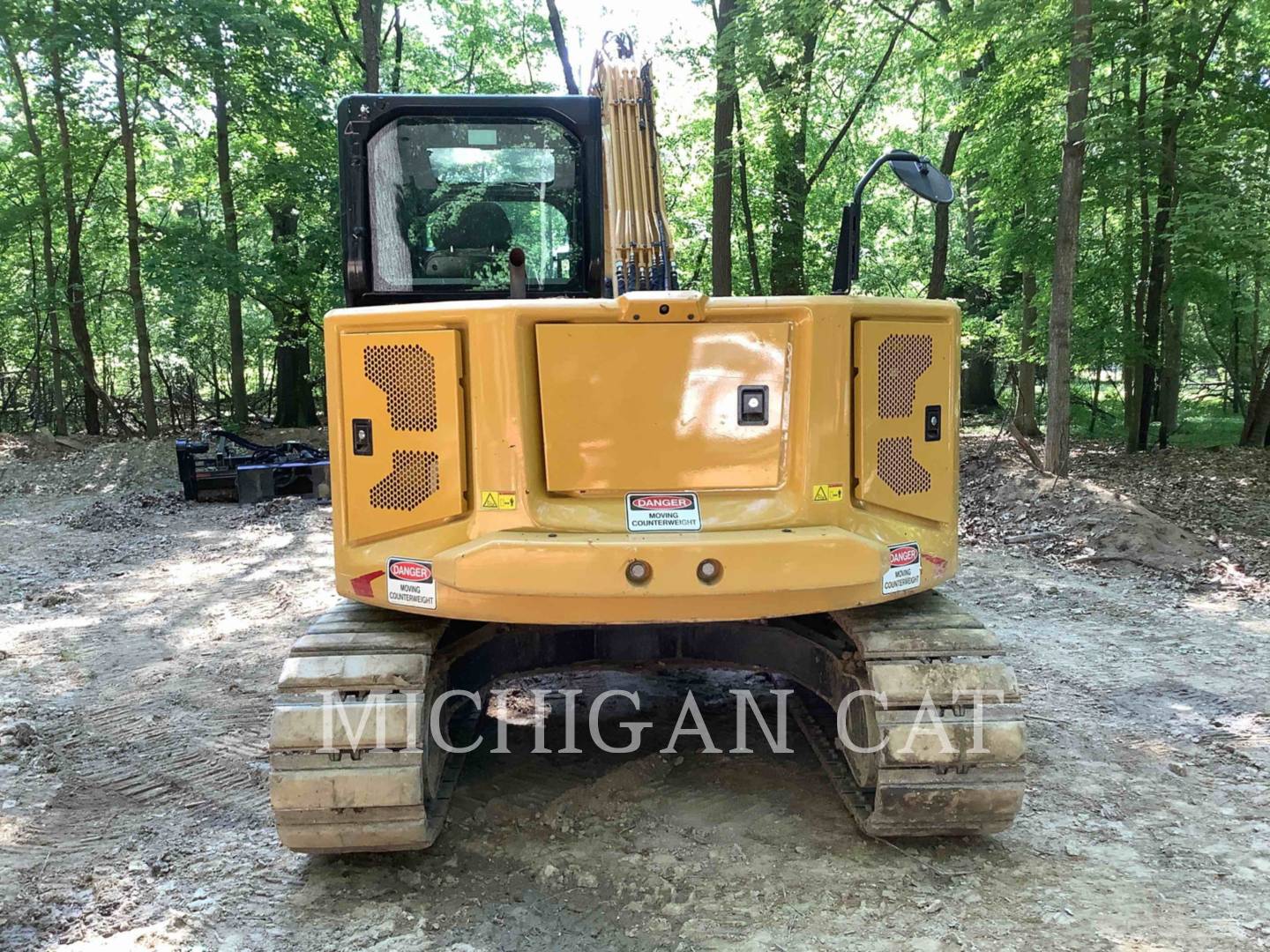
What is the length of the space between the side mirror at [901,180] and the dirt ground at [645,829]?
205cm

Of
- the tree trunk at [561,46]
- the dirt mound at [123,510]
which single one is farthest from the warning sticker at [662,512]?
the tree trunk at [561,46]

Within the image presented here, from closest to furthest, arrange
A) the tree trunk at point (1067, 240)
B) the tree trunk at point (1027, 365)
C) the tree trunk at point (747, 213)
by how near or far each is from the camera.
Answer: the tree trunk at point (1067, 240)
the tree trunk at point (1027, 365)
the tree trunk at point (747, 213)

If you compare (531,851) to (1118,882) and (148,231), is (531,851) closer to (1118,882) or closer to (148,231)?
(1118,882)

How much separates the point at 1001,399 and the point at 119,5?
18.7 metres

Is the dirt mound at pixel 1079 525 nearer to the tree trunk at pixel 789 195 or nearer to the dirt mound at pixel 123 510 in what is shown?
A: the tree trunk at pixel 789 195

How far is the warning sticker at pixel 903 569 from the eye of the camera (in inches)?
126

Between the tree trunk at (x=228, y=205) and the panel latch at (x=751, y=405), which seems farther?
the tree trunk at (x=228, y=205)

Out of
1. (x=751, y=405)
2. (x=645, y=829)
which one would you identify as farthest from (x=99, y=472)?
(x=751, y=405)

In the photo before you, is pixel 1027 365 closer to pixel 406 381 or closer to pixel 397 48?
pixel 406 381

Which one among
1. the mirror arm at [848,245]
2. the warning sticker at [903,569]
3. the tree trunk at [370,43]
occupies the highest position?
the tree trunk at [370,43]

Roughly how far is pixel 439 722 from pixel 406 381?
4.39ft

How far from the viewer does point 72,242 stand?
1622 cm

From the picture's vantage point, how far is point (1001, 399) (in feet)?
72.8

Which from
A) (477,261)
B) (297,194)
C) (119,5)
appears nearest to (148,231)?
(297,194)
